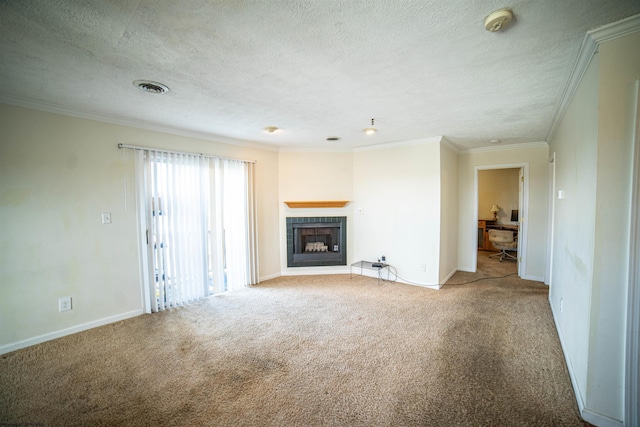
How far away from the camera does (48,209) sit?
2660mm

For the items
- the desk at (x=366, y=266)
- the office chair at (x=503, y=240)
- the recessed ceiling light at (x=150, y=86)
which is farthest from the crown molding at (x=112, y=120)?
the office chair at (x=503, y=240)

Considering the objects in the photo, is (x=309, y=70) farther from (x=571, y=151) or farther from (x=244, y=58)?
(x=571, y=151)

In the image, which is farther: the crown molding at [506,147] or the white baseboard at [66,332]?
the crown molding at [506,147]

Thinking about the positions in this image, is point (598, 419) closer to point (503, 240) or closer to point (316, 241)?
point (316, 241)

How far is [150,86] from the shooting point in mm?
2189

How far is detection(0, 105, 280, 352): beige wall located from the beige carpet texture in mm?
293

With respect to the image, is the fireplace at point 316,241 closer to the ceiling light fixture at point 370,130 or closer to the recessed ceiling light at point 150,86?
the ceiling light fixture at point 370,130

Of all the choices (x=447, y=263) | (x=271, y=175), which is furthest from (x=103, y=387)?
→ (x=447, y=263)

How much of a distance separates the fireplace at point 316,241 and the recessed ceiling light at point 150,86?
9.89ft

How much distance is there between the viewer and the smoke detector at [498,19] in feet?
4.32

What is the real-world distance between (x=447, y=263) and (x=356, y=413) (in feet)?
11.7

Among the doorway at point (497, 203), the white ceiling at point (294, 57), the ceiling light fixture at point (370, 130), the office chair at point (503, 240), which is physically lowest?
the office chair at point (503, 240)

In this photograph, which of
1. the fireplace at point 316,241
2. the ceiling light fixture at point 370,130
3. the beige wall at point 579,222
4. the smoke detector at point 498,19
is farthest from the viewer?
the fireplace at point 316,241

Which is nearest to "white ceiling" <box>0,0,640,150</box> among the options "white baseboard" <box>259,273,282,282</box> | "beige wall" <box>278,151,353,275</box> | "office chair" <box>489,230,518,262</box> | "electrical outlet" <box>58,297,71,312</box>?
"beige wall" <box>278,151,353,275</box>
